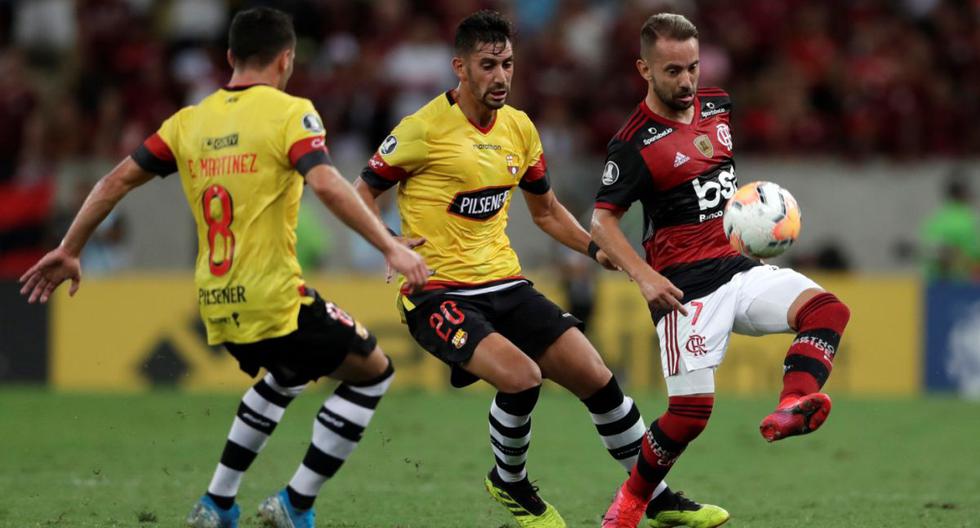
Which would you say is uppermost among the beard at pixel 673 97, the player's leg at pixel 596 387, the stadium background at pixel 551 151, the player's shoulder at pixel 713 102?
the beard at pixel 673 97

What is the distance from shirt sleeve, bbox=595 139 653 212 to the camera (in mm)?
7848

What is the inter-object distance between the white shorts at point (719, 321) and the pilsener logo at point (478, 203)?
1.13 m

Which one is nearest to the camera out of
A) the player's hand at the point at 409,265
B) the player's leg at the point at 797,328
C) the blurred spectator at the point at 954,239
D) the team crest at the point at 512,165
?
the player's hand at the point at 409,265

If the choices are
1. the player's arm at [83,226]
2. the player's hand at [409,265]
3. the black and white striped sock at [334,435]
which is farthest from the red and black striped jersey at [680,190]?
the player's arm at [83,226]

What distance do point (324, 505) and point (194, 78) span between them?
34.9ft

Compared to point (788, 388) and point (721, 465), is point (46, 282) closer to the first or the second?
point (788, 388)

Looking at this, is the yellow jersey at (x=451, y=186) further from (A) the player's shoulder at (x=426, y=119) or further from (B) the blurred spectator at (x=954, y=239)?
(B) the blurred spectator at (x=954, y=239)

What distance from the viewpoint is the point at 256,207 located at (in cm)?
712

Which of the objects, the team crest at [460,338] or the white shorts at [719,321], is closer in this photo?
the white shorts at [719,321]

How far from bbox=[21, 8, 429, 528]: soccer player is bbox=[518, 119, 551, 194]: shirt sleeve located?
1.49 meters

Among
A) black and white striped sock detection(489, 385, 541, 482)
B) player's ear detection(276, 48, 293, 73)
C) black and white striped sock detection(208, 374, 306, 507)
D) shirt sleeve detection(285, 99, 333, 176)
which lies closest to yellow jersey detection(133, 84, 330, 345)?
shirt sleeve detection(285, 99, 333, 176)

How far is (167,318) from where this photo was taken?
16.7 meters

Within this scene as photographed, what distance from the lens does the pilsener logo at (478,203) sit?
8172mm

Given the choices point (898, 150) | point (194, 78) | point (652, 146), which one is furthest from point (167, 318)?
point (652, 146)
